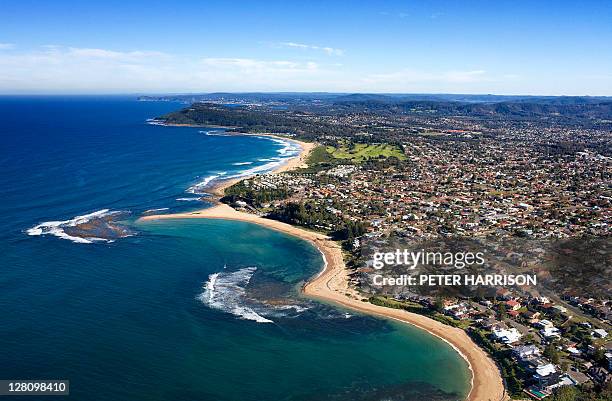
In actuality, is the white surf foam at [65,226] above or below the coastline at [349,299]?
above

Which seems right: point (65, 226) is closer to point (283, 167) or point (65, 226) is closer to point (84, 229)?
point (84, 229)

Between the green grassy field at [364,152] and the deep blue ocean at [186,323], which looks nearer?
the deep blue ocean at [186,323]

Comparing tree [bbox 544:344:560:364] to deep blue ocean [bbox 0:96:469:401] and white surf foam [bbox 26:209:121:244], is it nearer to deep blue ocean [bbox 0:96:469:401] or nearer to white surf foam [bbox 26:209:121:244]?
deep blue ocean [bbox 0:96:469:401]

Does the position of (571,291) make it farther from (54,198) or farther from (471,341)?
(54,198)

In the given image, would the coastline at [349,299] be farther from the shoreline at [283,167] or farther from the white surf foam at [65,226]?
the shoreline at [283,167]

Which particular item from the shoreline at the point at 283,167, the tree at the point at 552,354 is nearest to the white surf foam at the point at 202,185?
the shoreline at the point at 283,167

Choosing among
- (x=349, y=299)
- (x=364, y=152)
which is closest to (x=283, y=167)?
(x=364, y=152)

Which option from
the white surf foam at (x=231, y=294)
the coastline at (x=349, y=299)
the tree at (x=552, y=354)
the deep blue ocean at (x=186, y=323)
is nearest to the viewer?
the deep blue ocean at (x=186, y=323)

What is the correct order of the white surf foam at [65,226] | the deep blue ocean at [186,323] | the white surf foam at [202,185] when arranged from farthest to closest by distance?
the white surf foam at [202,185]
the white surf foam at [65,226]
the deep blue ocean at [186,323]
